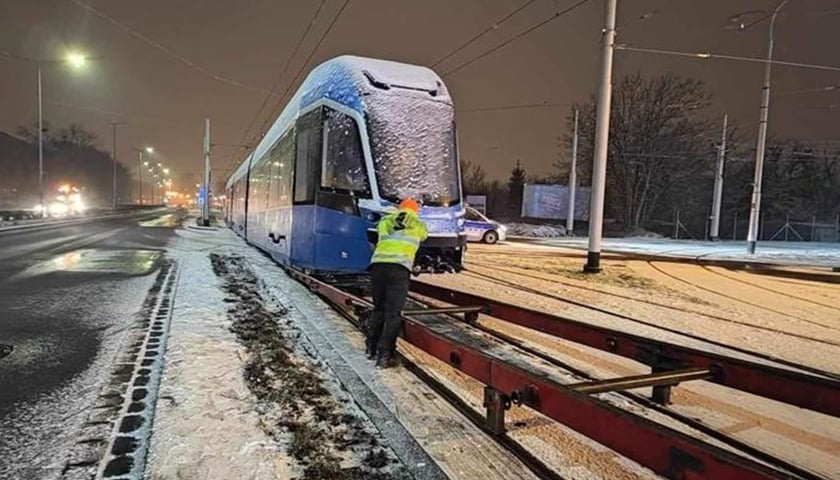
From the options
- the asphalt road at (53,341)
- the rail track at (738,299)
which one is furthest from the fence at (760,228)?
the asphalt road at (53,341)

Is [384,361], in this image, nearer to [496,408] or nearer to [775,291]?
[496,408]

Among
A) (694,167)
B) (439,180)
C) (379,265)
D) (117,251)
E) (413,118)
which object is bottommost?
(117,251)

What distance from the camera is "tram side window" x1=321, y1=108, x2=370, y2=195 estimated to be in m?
8.67

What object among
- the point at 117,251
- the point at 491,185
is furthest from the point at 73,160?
the point at 117,251

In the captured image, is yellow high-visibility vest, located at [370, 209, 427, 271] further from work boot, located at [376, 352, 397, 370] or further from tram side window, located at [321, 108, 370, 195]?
tram side window, located at [321, 108, 370, 195]

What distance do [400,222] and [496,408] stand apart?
7.68ft

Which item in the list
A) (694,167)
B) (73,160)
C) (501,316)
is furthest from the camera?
(73,160)

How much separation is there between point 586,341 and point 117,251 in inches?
663

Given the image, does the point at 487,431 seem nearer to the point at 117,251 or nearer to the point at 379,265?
the point at 379,265

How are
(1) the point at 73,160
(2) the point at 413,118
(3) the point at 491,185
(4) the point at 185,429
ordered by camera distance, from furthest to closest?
(1) the point at 73,160 < (3) the point at 491,185 < (2) the point at 413,118 < (4) the point at 185,429

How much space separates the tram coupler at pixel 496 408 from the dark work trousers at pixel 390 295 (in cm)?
180

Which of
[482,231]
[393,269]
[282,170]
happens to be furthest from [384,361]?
[482,231]

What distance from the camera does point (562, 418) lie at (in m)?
3.14

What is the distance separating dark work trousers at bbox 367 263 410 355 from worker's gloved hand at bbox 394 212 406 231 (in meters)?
0.37
